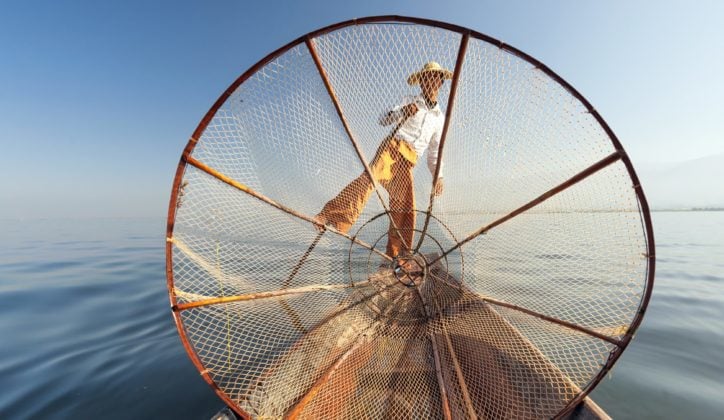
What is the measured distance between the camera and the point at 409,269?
10.4 ft

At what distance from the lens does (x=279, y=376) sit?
2.08 meters

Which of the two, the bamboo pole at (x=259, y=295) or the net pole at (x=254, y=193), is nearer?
the bamboo pole at (x=259, y=295)

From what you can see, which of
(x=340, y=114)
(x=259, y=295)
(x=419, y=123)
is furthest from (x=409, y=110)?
(x=259, y=295)

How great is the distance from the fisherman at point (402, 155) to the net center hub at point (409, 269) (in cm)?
14

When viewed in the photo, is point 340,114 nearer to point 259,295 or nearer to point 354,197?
point 354,197

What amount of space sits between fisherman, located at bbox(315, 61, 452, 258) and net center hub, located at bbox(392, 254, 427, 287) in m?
0.14

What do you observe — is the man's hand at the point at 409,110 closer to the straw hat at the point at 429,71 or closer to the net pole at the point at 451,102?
the straw hat at the point at 429,71

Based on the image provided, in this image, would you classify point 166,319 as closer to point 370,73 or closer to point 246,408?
point 246,408

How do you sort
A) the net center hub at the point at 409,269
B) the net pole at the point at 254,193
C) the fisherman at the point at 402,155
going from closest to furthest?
the net pole at the point at 254,193 < the fisherman at the point at 402,155 < the net center hub at the point at 409,269

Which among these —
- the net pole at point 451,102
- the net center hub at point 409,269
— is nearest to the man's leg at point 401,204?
the net center hub at point 409,269

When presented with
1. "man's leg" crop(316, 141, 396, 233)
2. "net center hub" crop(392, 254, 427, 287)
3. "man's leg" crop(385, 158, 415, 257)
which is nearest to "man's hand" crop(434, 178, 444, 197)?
"man's leg" crop(385, 158, 415, 257)

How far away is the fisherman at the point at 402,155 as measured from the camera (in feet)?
8.74

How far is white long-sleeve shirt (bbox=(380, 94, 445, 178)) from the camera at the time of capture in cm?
269

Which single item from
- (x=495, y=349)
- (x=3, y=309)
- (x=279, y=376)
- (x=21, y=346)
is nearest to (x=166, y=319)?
(x=21, y=346)
